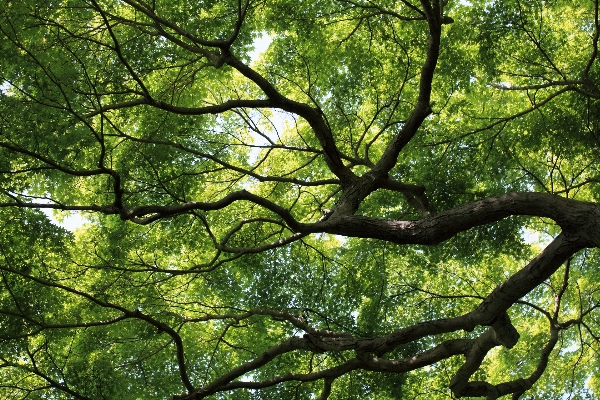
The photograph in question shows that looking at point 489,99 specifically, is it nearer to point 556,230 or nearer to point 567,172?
point 567,172

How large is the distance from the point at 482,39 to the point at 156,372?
25.5 ft

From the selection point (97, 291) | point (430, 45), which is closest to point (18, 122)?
point (97, 291)

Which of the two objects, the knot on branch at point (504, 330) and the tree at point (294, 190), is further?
the tree at point (294, 190)

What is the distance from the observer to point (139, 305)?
9.08 meters

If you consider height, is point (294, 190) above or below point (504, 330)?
above

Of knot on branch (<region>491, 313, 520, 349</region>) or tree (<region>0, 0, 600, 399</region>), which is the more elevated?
tree (<region>0, 0, 600, 399</region>)

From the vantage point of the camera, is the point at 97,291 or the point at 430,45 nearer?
the point at 430,45

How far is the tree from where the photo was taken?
21.9 feet

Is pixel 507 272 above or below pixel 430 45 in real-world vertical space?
above

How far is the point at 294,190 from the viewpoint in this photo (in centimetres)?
1116

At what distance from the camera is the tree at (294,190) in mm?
6672

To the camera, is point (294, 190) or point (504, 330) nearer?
point (504, 330)

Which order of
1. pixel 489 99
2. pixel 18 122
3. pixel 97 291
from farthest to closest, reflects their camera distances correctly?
pixel 489 99 → pixel 97 291 → pixel 18 122

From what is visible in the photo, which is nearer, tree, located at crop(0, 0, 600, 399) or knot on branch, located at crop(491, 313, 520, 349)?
knot on branch, located at crop(491, 313, 520, 349)
